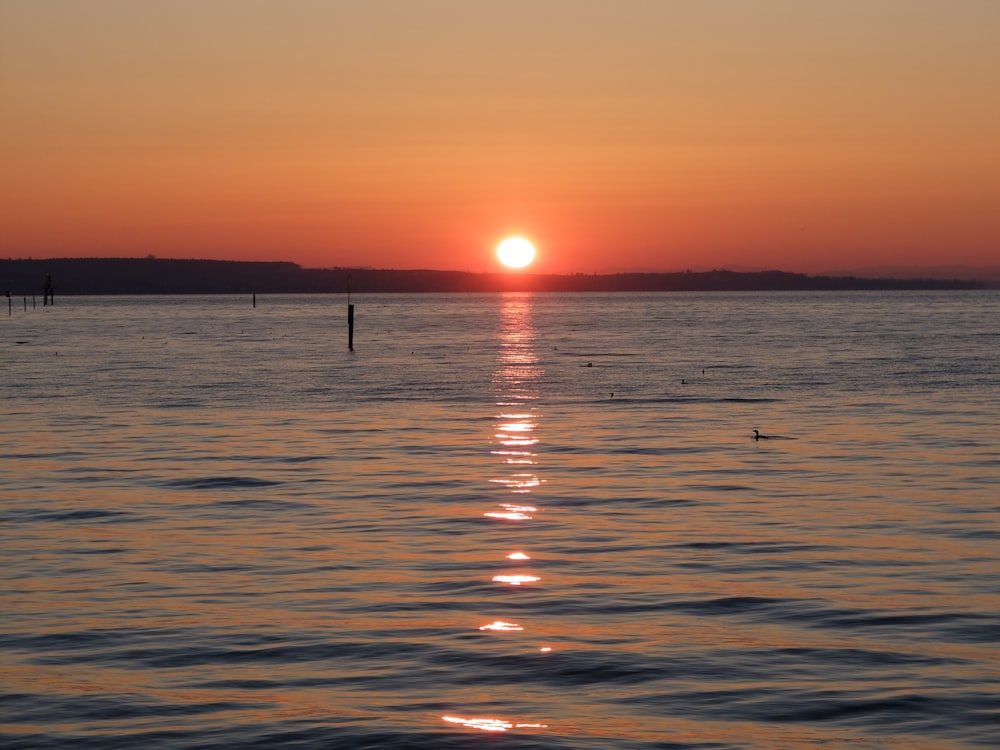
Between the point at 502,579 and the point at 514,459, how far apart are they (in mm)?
15024

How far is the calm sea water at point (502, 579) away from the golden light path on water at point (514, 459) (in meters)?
0.12

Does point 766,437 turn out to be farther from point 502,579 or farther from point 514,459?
point 502,579

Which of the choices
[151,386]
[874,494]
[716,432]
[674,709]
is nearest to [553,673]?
[674,709]

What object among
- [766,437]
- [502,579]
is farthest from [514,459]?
[502,579]

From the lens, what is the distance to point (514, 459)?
34.9 meters

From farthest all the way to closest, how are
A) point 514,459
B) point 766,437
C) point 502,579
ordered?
1. point 766,437
2. point 514,459
3. point 502,579

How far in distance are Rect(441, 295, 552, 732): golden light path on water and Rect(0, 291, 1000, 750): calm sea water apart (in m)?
0.12

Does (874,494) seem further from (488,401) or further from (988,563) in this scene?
(488,401)

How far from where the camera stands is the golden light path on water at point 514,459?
43.7 ft

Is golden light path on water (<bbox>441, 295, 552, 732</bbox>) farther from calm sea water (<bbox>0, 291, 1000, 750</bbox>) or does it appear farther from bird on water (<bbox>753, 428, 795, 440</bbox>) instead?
bird on water (<bbox>753, 428, 795, 440</bbox>)

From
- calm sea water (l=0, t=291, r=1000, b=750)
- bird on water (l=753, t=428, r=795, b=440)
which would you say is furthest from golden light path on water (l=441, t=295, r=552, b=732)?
bird on water (l=753, t=428, r=795, b=440)

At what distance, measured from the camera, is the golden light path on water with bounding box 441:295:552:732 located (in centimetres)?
1331

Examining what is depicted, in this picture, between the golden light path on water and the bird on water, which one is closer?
the golden light path on water

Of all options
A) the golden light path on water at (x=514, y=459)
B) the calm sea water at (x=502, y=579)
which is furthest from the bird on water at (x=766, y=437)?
the golden light path on water at (x=514, y=459)
